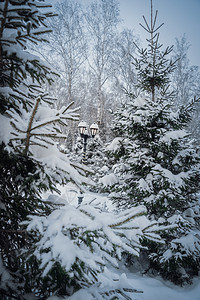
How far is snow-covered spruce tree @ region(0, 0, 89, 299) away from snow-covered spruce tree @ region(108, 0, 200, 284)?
2.26 metres

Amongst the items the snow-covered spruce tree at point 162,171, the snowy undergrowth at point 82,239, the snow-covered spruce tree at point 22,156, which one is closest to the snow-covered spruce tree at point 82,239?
the snowy undergrowth at point 82,239

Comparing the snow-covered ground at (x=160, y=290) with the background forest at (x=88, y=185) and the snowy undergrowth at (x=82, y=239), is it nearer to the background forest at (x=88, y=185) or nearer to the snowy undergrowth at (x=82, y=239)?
the background forest at (x=88, y=185)

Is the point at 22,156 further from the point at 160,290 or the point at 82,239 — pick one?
the point at 160,290

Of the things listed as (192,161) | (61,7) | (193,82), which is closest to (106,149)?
(192,161)

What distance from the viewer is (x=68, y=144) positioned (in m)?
19.0

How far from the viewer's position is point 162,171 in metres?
3.06

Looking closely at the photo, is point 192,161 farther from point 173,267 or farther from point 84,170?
point 84,170

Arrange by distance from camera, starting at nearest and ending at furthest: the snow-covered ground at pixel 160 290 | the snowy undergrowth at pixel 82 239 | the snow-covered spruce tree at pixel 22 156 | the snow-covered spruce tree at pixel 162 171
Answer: the snowy undergrowth at pixel 82 239 < the snow-covered spruce tree at pixel 22 156 < the snow-covered ground at pixel 160 290 < the snow-covered spruce tree at pixel 162 171

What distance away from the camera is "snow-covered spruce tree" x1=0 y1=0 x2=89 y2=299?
42.3 inches

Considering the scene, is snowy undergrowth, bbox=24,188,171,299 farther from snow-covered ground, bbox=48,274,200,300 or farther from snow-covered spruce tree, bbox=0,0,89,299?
snow-covered ground, bbox=48,274,200,300

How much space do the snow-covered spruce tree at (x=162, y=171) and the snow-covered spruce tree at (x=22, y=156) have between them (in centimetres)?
226

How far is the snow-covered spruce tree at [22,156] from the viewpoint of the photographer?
3.53 feet

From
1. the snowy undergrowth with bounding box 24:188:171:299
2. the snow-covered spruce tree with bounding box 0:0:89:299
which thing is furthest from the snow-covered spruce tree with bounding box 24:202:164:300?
the snow-covered spruce tree with bounding box 0:0:89:299

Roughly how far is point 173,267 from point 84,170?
2889 mm
